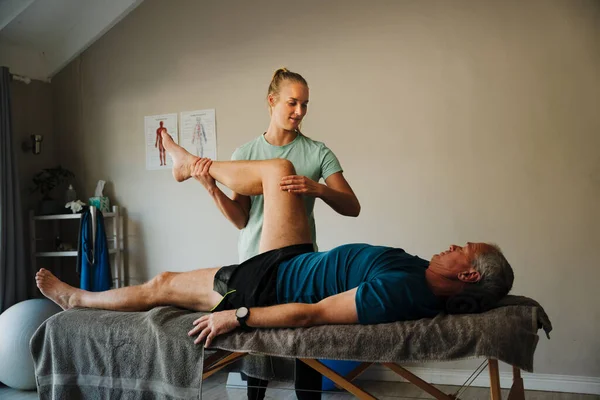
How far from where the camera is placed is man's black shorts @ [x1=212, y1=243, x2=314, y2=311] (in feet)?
6.24

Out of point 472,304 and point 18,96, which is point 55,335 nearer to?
point 472,304

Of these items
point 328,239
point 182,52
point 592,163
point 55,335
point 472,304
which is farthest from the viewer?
point 182,52

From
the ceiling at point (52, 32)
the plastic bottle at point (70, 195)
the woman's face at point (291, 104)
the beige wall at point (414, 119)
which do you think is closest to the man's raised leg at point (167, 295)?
the woman's face at point (291, 104)

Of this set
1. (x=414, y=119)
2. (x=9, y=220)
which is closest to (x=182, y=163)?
(x=414, y=119)

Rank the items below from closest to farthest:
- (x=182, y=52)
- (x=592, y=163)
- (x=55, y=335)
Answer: (x=55, y=335), (x=592, y=163), (x=182, y=52)

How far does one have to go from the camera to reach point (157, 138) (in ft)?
13.6

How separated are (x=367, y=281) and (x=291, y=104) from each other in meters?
0.86

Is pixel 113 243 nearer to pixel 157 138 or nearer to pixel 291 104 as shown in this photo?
pixel 157 138

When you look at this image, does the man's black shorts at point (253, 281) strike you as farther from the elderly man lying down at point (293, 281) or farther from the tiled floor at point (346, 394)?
the tiled floor at point (346, 394)

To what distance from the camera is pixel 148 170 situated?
4160mm

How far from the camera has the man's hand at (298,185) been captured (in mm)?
2061

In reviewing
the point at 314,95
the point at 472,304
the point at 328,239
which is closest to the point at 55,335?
the point at 472,304

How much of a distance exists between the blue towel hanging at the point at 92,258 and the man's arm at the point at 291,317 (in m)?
2.42

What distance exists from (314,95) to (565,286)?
179 centimetres
